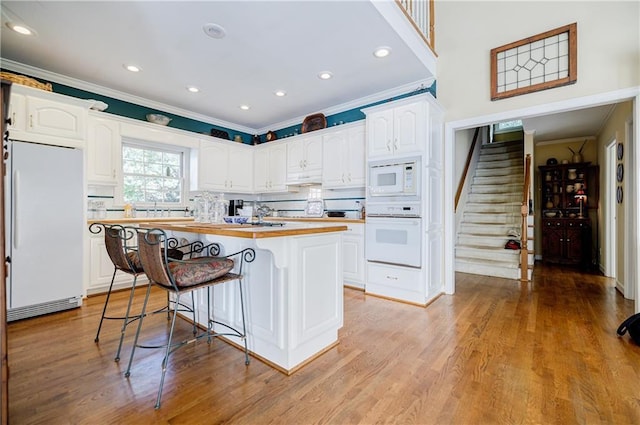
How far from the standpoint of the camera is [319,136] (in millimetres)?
4629

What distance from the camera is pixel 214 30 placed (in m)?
2.66

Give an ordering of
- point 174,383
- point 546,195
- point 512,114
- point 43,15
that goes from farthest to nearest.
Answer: point 546,195, point 512,114, point 43,15, point 174,383

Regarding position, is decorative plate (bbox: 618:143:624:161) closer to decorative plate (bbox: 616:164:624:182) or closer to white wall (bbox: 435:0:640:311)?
decorative plate (bbox: 616:164:624:182)

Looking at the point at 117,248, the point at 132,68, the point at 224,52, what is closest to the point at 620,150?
the point at 224,52

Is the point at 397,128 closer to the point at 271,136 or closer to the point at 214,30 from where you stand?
the point at 214,30

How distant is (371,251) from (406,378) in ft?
6.39

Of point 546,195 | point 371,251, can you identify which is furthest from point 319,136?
point 546,195

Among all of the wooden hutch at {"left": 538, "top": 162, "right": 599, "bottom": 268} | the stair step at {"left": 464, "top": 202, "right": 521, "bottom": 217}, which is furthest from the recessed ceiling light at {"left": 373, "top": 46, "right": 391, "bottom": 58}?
the wooden hutch at {"left": 538, "top": 162, "right": 599, "bottom": 268}

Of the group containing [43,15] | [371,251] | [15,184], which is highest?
[43,15]

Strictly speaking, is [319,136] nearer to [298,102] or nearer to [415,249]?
[298,102]

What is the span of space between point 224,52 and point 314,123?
205 cm

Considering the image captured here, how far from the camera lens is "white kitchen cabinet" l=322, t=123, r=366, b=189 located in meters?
4.13

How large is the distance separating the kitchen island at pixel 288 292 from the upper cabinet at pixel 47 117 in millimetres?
2141

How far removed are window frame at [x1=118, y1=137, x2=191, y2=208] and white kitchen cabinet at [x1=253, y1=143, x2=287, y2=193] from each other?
123 centimetres
